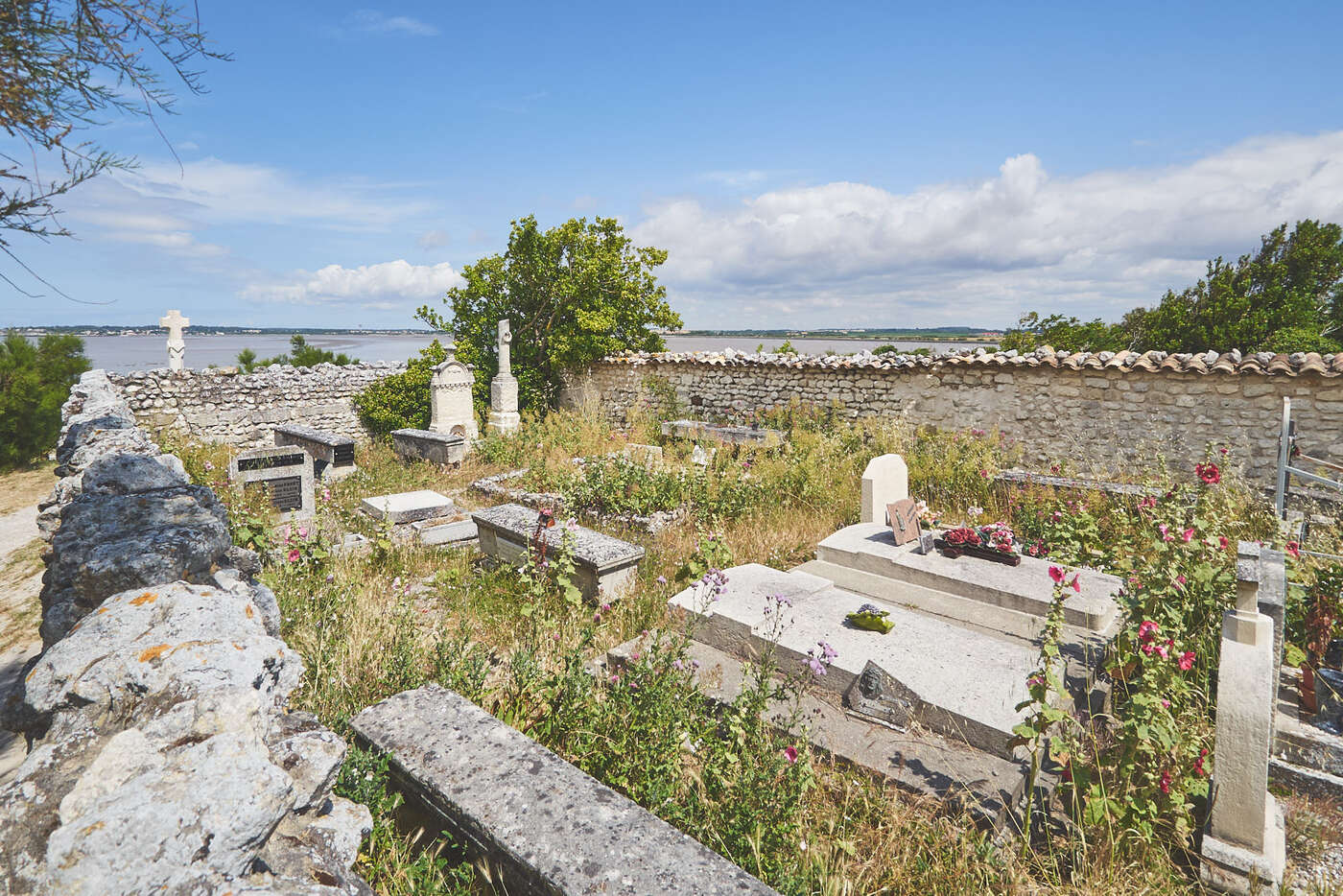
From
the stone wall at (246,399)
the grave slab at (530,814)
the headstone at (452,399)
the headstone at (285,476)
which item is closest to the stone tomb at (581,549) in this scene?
the grave slab at (530,814)

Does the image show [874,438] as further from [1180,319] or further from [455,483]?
[1180,319]

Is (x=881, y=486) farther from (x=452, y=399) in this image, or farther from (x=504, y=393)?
(x=452, y=399)

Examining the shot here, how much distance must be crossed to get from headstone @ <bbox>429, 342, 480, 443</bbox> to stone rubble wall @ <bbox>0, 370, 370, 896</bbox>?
32.9ft

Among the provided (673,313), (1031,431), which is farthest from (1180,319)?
(673,313)

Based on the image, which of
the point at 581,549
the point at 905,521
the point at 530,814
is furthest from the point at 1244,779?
the point at 581,549

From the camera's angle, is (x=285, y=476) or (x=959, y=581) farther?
(x=285, y=476)

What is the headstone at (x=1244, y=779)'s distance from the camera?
2465mm

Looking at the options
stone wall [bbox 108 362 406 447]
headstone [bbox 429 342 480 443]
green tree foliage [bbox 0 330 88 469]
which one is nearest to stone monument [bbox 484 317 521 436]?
headstone [bbox 429 342 480 443]

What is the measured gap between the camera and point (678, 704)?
9.57 feet

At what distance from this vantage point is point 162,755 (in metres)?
1.25

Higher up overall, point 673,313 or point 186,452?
point 673,313

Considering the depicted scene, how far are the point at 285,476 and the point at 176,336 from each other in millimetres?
7337

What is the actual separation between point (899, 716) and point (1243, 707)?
4.56 feet

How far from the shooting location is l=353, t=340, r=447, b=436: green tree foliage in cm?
1323
